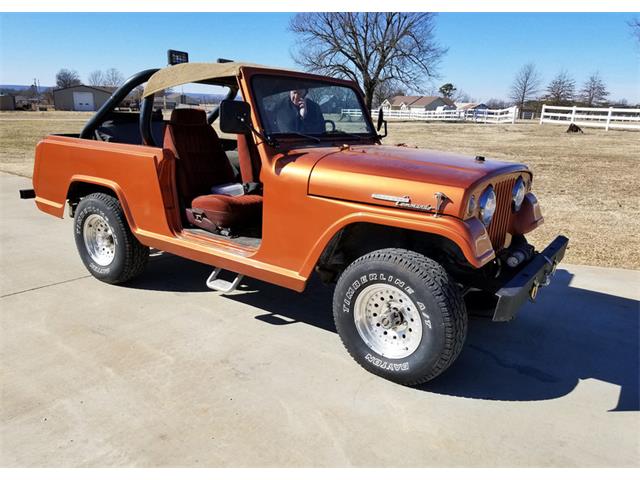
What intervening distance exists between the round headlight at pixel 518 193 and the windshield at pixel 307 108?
1.44 m

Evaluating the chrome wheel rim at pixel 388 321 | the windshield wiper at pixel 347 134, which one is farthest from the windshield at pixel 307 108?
the chrome wheel rim at pixel 388 321

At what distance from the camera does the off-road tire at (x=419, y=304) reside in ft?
9.36

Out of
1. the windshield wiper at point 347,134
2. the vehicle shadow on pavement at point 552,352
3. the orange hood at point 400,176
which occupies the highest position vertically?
the windshield wiper at point 347,134

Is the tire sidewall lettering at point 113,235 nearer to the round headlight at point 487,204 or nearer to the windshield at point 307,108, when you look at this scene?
the windshield at point 307,108

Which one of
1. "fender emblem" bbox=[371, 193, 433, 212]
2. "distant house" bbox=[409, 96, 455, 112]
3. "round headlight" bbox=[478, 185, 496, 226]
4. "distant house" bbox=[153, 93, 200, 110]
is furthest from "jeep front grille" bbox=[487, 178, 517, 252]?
"distant house" bbox=[409, 96, 455, 112]

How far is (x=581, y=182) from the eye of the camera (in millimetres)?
10453

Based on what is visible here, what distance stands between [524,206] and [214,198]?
238cm

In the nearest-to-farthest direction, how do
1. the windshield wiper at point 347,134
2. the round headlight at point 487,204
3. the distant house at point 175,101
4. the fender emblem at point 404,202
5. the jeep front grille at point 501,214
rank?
the fender emblem at point 404,202 → the round headlight at point 487,204 → the jeep front grille at point 501,214 → the windshield wiper at point 347,134 → the distant house at point 175,101

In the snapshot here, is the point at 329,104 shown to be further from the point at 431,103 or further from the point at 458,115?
the point at 431,103

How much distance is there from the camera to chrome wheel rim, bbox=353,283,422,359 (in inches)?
120

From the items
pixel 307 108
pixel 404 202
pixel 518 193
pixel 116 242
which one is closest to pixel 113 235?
pixel 116 242

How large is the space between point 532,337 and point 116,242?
138 inches

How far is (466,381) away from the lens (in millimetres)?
3170

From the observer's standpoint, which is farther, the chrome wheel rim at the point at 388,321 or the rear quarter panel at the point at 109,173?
the rear quarter panel at the point at 109,173
